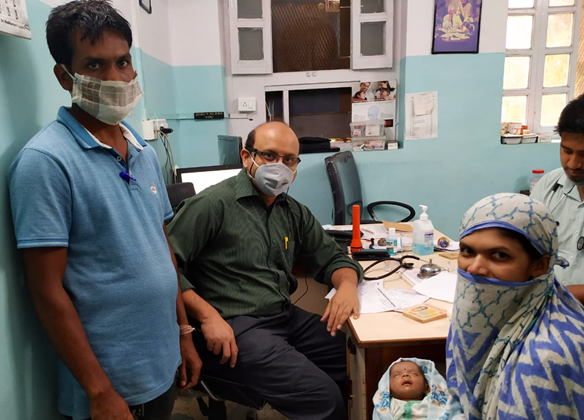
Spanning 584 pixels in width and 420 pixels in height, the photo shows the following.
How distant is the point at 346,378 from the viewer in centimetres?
161

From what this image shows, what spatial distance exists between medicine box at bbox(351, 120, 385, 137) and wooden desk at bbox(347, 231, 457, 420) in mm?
2316

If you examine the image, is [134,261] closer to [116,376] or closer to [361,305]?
[116,376]

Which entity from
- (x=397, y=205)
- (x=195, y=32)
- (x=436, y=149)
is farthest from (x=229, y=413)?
(x=195, y=32)

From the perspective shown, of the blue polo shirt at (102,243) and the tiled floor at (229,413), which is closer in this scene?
the blue polo shirt at (102,243)

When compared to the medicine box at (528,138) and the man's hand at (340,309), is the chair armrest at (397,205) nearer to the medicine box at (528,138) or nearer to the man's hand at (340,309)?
the medicine box at (528,138)

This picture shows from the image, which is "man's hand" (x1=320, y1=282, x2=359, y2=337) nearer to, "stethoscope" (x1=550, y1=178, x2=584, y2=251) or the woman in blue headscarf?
the woman in blue headscarf

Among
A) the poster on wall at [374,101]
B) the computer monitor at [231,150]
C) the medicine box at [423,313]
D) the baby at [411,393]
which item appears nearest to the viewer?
the baby at [411,393]

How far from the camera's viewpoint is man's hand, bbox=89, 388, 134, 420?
91cm

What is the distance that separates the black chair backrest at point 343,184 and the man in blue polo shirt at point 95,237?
1.84 m

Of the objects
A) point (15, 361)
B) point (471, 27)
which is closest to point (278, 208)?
point (15, 361)

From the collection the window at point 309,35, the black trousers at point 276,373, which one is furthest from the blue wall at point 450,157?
the black trousers at point 276,373

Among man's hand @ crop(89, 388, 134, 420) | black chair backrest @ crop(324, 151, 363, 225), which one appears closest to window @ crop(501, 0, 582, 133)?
black chair backrest @ crop(324, 151, 363, 225)

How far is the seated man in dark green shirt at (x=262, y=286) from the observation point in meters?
1.38

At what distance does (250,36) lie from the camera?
138 inches
